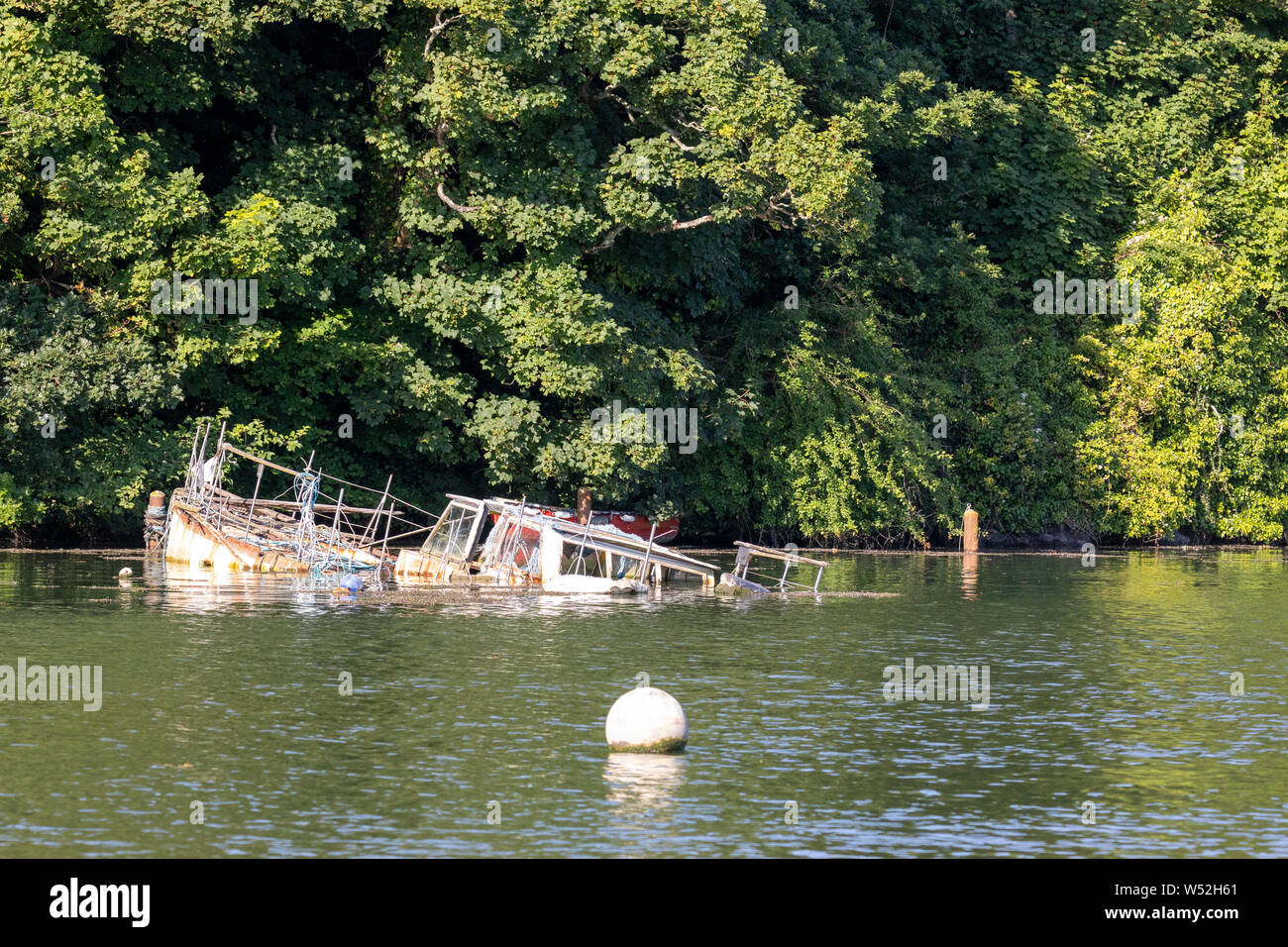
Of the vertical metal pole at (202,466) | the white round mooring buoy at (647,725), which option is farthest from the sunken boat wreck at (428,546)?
the white round mooring buoy at (647,725)

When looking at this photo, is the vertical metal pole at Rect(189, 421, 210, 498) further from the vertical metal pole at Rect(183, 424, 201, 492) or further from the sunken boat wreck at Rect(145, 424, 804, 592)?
the vertical metal pole at Rect(183, 424, 201, 492)

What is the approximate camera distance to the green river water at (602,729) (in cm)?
1833

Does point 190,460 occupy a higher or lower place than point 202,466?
higher

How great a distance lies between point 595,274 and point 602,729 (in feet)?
107

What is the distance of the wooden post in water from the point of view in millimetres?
58469

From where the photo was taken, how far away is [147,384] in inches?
1901

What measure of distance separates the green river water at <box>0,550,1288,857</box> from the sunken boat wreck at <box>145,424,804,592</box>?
2.36 metres

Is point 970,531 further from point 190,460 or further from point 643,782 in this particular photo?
point 643,782

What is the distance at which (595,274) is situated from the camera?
5484 cm

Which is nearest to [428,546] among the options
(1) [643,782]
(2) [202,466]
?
(2) [202,466]

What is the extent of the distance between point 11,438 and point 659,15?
22.3m

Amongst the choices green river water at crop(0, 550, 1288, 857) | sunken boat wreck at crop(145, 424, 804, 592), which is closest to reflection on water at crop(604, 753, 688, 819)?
green river water at crop(0, 550, 1288, 857)
